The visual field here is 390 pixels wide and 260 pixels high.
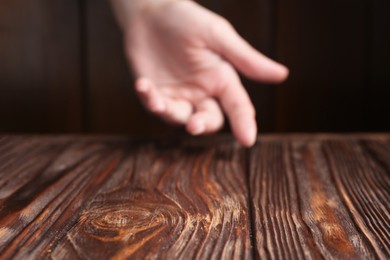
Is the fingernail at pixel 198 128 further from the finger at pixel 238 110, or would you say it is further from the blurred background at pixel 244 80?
the blurred background at pixel 244 80

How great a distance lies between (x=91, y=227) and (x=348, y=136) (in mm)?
613

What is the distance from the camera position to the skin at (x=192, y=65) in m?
0.94

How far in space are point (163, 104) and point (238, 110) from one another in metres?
0.13

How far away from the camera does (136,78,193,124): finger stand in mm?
917

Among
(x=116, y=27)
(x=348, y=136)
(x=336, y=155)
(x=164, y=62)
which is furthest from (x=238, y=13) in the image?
(x=336, y=155)

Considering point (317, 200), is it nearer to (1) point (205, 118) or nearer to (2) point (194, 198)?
(2) point (194, 198)

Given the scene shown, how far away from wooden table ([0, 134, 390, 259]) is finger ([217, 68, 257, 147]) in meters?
0.04

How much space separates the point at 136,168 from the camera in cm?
82

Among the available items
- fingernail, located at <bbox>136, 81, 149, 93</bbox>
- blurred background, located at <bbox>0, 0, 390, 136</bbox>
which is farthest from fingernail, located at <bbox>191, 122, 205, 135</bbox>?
blurred background, located at <bbox>0, 0, 390, 136</bbox>

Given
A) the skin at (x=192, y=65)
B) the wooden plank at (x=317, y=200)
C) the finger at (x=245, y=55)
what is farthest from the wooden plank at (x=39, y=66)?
the wooden plank at (x=317, y=200)

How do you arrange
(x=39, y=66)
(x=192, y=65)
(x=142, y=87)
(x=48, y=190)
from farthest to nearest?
(x=39, y=66)
(x=192, y=65)
(x=142, y=87)
(x=48, y=190)

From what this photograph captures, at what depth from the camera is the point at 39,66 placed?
1485 millimetres

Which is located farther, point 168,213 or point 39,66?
point 39,66

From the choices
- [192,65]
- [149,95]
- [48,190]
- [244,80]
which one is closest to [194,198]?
[48,190]
